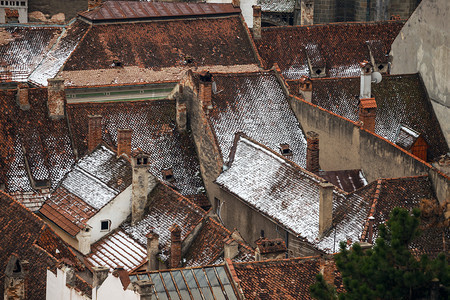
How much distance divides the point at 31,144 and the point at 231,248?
57.9 ft

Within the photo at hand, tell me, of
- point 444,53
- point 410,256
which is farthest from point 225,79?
point 410,256

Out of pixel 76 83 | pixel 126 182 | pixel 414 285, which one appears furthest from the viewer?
pixel 76 83

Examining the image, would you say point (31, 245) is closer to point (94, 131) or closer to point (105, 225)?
point (105, 225)

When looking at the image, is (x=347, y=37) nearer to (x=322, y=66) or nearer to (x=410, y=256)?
(x=322, y=66)

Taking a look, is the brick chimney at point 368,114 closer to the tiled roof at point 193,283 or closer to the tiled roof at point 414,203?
the tiled roof at point 414,203

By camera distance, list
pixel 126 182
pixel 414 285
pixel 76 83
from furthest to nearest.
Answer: pixel 76 83, pixel 126 182, pixel 414 285

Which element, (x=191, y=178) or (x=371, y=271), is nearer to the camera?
(x=371, y=271)

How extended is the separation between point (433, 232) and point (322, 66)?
29246 millimetres

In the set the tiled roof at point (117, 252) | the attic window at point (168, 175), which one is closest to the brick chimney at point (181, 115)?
the attic window at point (168, 175)

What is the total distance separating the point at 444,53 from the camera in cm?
7638

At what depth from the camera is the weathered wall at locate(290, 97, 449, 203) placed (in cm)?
6406

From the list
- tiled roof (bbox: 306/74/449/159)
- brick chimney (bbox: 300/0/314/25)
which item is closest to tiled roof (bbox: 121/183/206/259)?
tiled roof (bbox: 306/74/449/159)

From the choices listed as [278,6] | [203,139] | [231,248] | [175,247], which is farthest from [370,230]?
[278,6]

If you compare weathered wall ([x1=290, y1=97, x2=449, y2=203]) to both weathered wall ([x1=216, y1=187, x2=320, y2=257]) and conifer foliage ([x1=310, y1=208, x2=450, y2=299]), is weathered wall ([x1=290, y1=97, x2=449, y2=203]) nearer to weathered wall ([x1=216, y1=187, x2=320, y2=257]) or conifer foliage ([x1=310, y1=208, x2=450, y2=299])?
weathered wall ([x1=216, y1=187, x2=320, y2=257])
